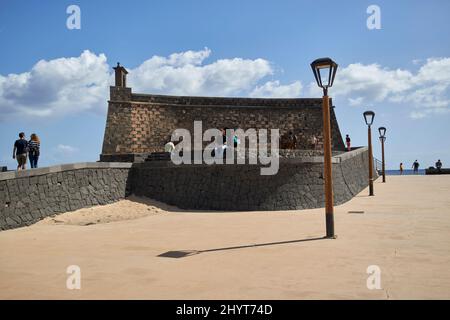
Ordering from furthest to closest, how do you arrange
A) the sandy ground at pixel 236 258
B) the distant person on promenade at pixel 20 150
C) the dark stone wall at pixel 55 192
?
1. the distant person on promenade at pixel 20 150
2. the dark stone wall at pixel 55 192
3. the sandy ground at pixel 236 258

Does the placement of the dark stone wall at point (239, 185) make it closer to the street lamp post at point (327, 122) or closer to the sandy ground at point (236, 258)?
the sandy ground at point (236, 258)

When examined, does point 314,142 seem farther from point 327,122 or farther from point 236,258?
point 236,258

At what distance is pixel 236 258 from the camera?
5.23 metres

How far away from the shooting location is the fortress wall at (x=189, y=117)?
82.3 feet

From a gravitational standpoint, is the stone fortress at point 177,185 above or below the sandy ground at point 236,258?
above

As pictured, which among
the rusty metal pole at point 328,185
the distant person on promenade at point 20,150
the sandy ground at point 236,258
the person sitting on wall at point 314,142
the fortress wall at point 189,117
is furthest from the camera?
the person sitting on wall at point 314,142

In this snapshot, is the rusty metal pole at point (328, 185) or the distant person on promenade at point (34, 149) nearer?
the rusty metal pole at point (328, 185)

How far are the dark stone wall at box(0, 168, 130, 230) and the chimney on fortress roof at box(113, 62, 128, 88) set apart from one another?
43.3 feet

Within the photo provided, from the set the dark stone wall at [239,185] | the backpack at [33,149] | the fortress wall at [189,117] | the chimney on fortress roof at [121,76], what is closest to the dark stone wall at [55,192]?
the dark stone wall at [239,185]

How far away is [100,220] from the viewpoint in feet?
34.1

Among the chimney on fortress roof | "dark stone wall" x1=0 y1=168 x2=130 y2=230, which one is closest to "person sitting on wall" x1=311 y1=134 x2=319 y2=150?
the chimney on fortress roof

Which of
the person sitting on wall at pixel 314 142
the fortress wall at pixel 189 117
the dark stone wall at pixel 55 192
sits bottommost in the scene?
the dark stone wall at pixel 55 192

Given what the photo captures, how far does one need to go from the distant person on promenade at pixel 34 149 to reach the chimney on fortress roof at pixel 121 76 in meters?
13.7
